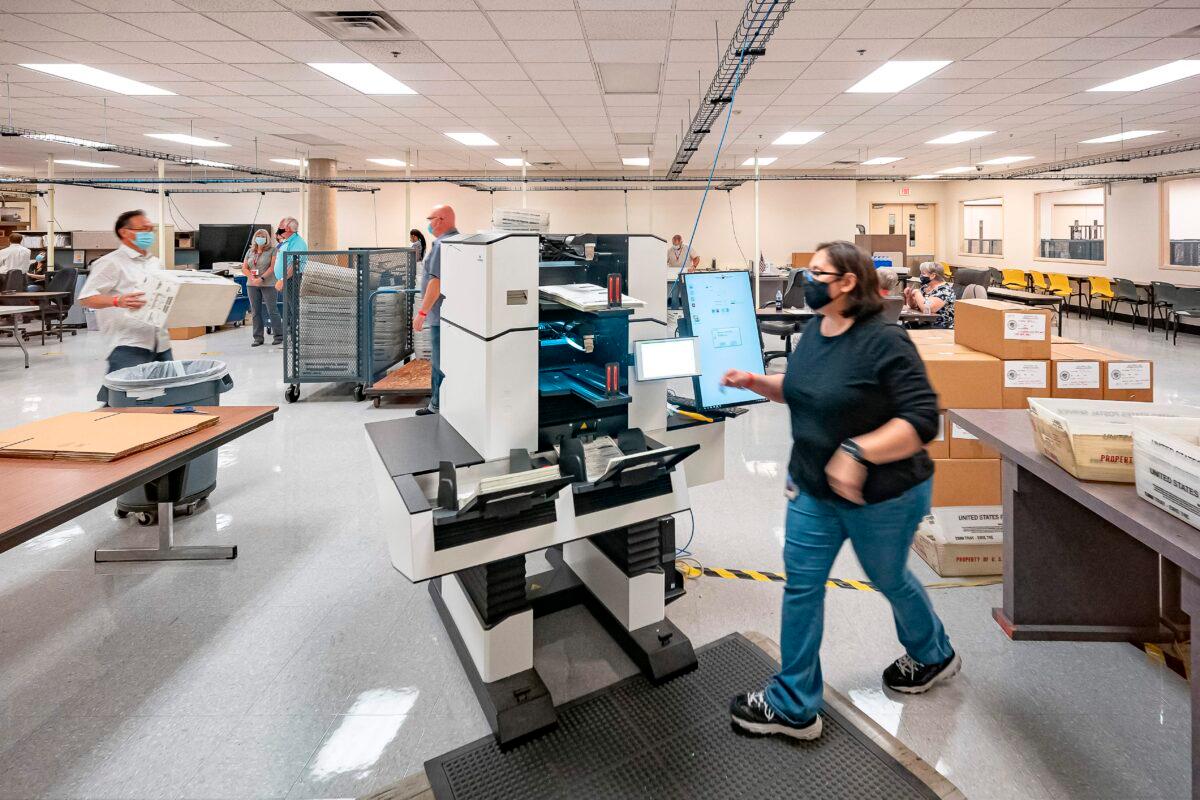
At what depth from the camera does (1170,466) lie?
1379 mm

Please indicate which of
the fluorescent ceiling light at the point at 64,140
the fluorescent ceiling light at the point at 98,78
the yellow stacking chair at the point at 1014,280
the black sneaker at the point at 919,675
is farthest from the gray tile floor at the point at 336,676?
the yellow stacking chair at the point at 1014,280

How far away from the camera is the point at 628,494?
181cm

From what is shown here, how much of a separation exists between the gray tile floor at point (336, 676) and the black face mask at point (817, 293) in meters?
1.18

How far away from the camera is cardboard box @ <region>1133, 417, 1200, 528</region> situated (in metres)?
1.32

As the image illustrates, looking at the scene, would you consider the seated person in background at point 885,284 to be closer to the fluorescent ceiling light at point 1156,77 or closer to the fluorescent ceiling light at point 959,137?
the fluorescent ceiling light at point 1156,77

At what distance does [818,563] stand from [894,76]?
6024mm

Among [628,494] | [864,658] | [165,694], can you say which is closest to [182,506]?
[165,694]

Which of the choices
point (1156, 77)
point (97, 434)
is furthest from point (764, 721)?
point (1156, 77)

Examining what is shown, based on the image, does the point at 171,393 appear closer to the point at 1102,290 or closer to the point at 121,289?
the point at 121,289

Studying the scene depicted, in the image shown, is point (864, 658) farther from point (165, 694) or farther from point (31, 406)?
point (31, 406)

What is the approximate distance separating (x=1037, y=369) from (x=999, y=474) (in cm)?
49

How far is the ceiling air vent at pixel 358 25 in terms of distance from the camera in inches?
176

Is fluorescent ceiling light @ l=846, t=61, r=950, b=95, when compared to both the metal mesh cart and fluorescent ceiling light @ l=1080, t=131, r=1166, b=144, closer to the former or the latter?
the metal mesh cart

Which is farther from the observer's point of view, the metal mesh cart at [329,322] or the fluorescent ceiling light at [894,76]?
the fluorescent ceiling light at [894,76]
